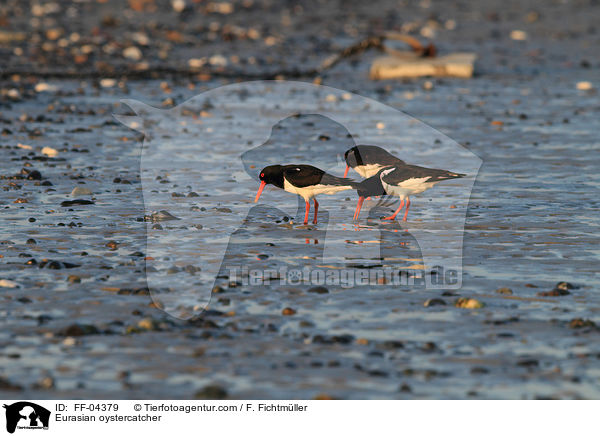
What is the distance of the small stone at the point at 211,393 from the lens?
7535mm

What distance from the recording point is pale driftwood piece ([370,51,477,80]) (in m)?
27.8

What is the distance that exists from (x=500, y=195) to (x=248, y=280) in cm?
573

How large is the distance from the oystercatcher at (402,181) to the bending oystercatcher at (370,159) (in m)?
0.23

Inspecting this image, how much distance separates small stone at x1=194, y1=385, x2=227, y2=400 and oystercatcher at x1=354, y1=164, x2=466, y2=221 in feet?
18.7

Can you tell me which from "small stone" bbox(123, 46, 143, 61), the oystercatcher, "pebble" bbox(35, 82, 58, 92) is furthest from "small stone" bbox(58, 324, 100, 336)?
"small stone" bbox(123, 46, 143, 61)

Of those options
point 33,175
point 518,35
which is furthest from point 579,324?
point 518,35

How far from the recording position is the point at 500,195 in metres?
14.9

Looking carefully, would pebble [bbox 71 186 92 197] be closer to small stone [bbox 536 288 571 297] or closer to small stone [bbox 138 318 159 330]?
small stone [bbox 138 318 159 330]

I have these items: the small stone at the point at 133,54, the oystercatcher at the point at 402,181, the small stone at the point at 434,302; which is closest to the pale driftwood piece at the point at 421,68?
the small stone at the point at 133,54

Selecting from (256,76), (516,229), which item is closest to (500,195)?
(516,229)

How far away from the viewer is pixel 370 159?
45.3 ft

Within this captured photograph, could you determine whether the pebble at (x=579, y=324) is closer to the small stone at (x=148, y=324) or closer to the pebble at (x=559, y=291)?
the pebble at (x=559, y=291)

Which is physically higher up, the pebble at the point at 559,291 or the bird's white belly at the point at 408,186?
the bird's white belly at the point at 408,186

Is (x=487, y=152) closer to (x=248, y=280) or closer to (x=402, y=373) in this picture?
(x=248, y=280)
